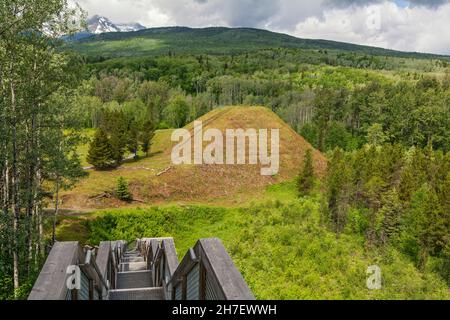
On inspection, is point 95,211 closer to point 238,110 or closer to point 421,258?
point 421,258

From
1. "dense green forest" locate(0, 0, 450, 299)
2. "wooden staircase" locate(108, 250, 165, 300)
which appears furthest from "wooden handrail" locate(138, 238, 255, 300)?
"dense green forest" locate(0, 0, 450, 299)

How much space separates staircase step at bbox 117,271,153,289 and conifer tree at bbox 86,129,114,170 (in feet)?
85.6

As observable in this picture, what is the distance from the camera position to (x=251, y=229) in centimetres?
3173

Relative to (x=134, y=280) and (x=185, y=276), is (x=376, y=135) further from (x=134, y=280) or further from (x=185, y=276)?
(x=185, y=276)

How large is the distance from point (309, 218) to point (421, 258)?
9.75m

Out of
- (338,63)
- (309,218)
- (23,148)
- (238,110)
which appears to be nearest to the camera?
(23,148)

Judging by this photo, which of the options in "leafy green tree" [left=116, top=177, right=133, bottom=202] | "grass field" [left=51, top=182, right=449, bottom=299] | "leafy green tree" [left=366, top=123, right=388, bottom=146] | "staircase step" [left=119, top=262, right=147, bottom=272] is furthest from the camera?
"leafy green tree" [left=366, top=123, right=388, bottom=146]

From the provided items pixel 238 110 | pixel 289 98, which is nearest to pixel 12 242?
pixel 238 110

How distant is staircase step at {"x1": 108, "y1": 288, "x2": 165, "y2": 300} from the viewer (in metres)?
10.6

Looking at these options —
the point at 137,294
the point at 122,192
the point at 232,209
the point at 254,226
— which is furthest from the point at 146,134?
the point at 137,294

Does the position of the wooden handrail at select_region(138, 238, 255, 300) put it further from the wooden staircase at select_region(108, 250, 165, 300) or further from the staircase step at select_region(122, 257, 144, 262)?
the staircase step at select_region(122, 257, 144, 262)

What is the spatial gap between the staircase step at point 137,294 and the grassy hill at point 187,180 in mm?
23062

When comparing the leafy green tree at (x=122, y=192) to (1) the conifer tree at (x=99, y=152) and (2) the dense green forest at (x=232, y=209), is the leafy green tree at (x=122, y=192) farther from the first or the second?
(1) the conifer tree at (x=99, y=152)

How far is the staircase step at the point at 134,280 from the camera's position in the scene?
14739 millimetres
